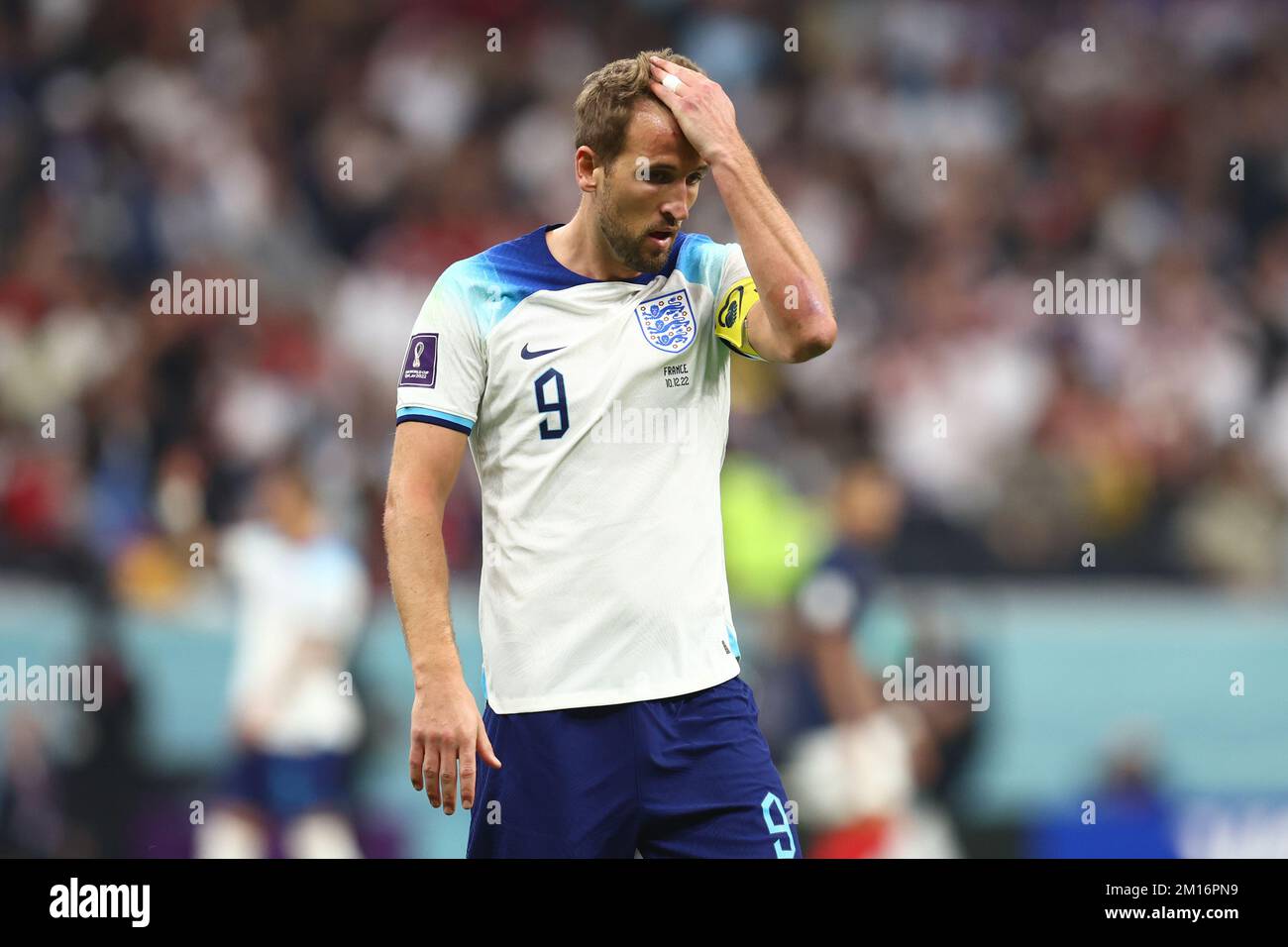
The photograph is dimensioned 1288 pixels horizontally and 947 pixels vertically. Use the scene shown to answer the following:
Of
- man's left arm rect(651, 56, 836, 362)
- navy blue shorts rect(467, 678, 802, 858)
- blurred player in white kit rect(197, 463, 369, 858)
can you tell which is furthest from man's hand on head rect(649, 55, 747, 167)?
blurred player in white kit rect(197, 463, 369, 858)

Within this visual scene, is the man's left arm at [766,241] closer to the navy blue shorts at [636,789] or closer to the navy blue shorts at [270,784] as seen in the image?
the navy blue shorts at [636,789]

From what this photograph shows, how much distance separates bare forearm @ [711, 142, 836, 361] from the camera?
381 centimetres

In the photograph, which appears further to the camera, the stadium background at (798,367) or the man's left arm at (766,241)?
the stadium background at (798,367)

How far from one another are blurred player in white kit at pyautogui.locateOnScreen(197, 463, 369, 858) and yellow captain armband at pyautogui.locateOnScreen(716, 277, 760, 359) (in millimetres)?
4794

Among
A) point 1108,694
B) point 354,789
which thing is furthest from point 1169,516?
point 354,789

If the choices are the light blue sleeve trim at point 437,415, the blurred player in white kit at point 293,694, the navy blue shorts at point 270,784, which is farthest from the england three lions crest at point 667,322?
the navy blue shorts at point 270,784

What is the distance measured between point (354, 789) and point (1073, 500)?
166 inches

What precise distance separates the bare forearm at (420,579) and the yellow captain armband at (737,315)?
86cm

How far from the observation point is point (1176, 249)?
412 inches

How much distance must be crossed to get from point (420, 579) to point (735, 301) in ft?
3.42

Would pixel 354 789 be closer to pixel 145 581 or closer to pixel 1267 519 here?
pixel 145 581

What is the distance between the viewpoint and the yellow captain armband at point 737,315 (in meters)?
4.00

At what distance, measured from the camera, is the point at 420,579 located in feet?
12.6

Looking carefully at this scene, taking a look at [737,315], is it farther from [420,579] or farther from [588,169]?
[420,579]
